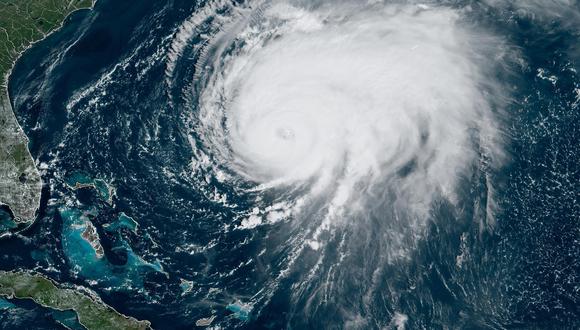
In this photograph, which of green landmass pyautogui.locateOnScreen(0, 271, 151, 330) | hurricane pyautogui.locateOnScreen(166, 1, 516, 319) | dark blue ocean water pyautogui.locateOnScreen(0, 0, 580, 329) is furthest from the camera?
green landmass pyautogui.locateOnScreen(0, 271, 151, 330)

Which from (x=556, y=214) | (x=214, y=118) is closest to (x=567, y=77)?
(x=556, y=214)

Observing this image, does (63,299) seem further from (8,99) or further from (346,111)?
(346,111)

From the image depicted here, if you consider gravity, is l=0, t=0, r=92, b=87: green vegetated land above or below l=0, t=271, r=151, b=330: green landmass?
above

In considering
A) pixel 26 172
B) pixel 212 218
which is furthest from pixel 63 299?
pixel 212 218

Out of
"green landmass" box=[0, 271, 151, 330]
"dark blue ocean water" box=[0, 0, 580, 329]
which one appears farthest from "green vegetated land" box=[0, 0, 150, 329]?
"dark blue ocean water" box=[0, 0, 580, 329]

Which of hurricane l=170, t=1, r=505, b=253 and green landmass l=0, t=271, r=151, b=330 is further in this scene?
hurricane l=170, t=1, r=505, b=253

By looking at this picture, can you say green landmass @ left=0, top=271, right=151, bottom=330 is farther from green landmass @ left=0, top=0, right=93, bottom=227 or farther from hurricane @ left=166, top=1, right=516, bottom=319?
hurricane @ left=166, top=1, right=516, bottom=319

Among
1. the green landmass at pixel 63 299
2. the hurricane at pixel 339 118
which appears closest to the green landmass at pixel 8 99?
the green landmass at pixel 63 299
